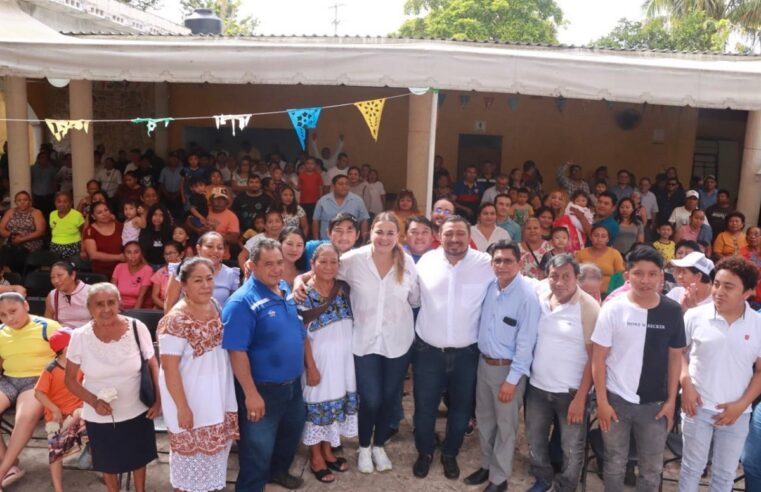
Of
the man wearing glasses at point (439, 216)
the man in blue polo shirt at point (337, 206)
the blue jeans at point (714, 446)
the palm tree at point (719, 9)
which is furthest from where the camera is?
the palm tree at point (719, 9)

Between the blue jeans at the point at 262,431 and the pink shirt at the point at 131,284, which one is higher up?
the pink shirt at the point at 131,284

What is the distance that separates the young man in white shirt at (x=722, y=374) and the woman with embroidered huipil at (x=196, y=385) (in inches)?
99.4

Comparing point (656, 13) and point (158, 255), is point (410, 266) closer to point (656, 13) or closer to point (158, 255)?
point (158, 255)

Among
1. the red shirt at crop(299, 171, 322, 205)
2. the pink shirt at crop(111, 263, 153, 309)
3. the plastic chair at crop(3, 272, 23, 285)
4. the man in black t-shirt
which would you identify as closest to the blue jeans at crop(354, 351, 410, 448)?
the pink shirt at crop(111, 263, 153, 309)

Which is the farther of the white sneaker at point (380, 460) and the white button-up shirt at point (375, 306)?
the white sneaker at point (380, 460)

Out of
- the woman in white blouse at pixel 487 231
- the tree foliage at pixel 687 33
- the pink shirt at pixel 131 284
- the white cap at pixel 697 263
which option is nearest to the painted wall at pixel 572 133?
the woman in white blouse at pixel 487 231

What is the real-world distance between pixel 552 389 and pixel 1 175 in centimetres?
930

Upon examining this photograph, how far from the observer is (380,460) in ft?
13.8

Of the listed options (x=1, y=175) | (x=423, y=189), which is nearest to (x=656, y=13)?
(x=423, y=189)

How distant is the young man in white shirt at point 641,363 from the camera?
3.35m

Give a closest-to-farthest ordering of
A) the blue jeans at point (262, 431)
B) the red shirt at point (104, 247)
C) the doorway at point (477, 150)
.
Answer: the blue jeans at point (262, 431) < the red shirt at point (104, 247) < the doorway at point (477, 150)

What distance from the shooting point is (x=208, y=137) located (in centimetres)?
1186

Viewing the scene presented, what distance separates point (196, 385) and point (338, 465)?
48.3 inches

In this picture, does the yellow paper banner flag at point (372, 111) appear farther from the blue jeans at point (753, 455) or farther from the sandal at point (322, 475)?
the blue jeans at point (753, 455)
